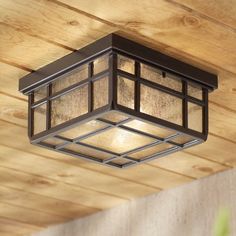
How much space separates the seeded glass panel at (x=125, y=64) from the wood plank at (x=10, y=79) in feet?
1.00

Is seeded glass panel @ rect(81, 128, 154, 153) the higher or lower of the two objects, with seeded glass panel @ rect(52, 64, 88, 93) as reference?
lower

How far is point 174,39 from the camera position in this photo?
1729 mm

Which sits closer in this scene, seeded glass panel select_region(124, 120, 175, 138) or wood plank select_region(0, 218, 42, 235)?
seeded glass panel select_region(124, 120, 175, 138)

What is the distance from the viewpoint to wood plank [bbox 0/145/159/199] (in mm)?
2525

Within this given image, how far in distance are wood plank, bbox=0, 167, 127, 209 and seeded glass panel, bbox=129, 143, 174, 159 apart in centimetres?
78

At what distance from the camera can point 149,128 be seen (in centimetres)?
184

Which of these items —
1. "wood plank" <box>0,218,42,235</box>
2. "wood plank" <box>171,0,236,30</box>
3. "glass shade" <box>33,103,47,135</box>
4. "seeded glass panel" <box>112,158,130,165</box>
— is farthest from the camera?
"wood plank" <box>0,218,42,235</box>

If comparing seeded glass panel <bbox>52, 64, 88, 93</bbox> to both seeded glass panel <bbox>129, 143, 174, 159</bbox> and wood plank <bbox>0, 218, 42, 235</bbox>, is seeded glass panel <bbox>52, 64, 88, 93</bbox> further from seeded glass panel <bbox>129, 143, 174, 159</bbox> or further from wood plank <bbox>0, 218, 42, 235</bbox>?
wood plank <bbox>0, 218, 42, 235</bbox>

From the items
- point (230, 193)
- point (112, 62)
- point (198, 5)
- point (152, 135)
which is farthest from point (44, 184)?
point (198, 5)

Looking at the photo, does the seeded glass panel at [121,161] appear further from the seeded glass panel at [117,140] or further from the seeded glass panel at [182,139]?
the seeded glass panel at [182,139]

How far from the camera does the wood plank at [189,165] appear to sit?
2.51 metres

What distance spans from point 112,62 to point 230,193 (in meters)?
1.10

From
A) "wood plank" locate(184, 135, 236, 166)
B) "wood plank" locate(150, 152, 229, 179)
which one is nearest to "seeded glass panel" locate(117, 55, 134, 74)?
"wood plank" locate(184, 135, 236, 166)

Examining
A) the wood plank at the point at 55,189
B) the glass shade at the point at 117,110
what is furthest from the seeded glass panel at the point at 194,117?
the wood plank at the point at 55,189
